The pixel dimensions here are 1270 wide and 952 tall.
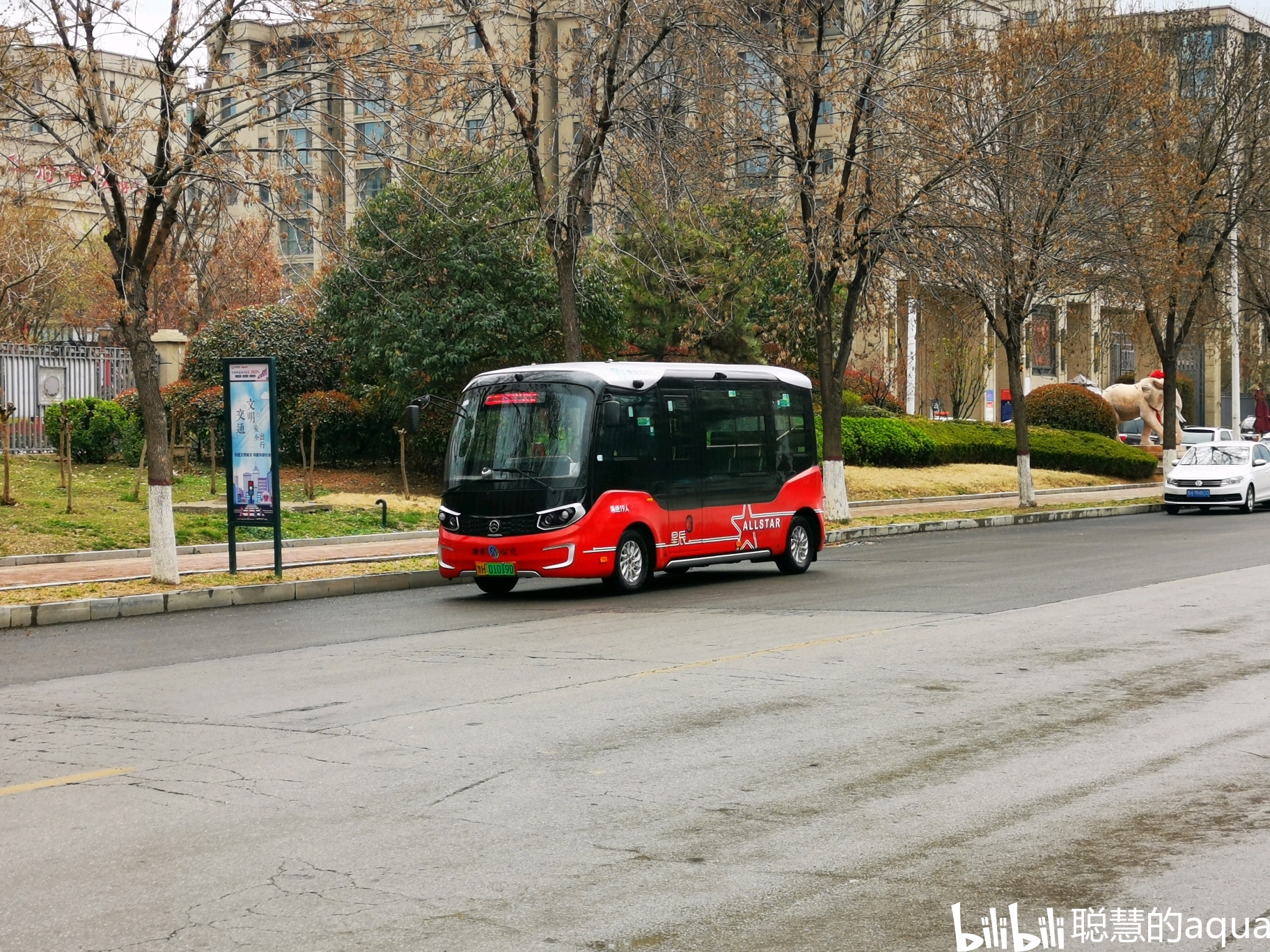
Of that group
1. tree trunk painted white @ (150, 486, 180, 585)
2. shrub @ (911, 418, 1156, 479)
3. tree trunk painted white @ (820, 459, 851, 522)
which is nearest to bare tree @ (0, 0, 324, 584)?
tree trunk painted white @ (150, 486, 180, 585)

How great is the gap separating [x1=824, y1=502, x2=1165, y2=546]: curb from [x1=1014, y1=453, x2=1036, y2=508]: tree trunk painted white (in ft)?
3.05

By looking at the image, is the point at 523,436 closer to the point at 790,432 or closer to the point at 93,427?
the point at 790,432

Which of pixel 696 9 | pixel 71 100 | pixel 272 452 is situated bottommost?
pixel 272 452

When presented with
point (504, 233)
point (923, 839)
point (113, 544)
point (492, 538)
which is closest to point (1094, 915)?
point (923, 839)

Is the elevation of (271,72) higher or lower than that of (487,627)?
higher

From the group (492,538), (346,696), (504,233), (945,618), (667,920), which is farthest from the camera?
(504,233)

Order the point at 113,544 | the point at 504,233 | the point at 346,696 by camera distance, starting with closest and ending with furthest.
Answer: the point at 346,696
the point at 113,544
the point at 504,233

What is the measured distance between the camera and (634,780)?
740cm

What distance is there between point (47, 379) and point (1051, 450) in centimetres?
2906

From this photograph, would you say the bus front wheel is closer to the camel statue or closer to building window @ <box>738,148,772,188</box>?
building window @ <box>738,148,772,188</box>

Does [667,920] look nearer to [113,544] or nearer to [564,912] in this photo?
[564,912]

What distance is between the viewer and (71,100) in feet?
59.8

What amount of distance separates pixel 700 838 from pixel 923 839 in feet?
3.12

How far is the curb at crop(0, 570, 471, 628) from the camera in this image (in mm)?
15227
